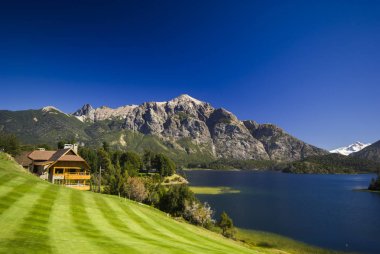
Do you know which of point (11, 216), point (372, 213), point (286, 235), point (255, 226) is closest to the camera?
point (11, 216)

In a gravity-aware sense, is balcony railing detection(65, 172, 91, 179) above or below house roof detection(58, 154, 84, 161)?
below

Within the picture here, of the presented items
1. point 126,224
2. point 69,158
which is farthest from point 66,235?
point 69,158

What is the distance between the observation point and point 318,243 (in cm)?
7094

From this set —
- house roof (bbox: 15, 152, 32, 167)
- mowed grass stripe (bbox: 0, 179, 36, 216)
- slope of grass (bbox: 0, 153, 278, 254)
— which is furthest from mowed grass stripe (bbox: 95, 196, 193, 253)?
house roof (bbox: 15, 152, 32, 167)

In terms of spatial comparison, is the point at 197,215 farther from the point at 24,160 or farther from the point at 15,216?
the point at 15,216

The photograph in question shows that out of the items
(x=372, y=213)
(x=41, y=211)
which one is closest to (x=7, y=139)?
(x=41, y=211)

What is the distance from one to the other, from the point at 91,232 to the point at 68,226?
6.92ft

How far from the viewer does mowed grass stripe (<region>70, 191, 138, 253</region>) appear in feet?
61.7

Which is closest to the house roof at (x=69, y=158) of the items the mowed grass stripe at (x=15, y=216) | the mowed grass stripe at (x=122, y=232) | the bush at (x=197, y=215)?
the bush at (x=197, y=215)

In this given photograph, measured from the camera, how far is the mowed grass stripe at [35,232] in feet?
52.2

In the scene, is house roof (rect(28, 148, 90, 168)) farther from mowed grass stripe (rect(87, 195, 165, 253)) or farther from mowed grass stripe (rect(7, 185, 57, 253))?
mowed grass stripe (rect(7, 185, 57, 253))

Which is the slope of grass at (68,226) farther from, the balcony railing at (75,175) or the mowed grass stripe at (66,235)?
the balcony railing at (75,175)

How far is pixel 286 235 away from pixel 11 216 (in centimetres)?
7038

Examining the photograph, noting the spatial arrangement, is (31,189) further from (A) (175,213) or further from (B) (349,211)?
(B) (349,211)
